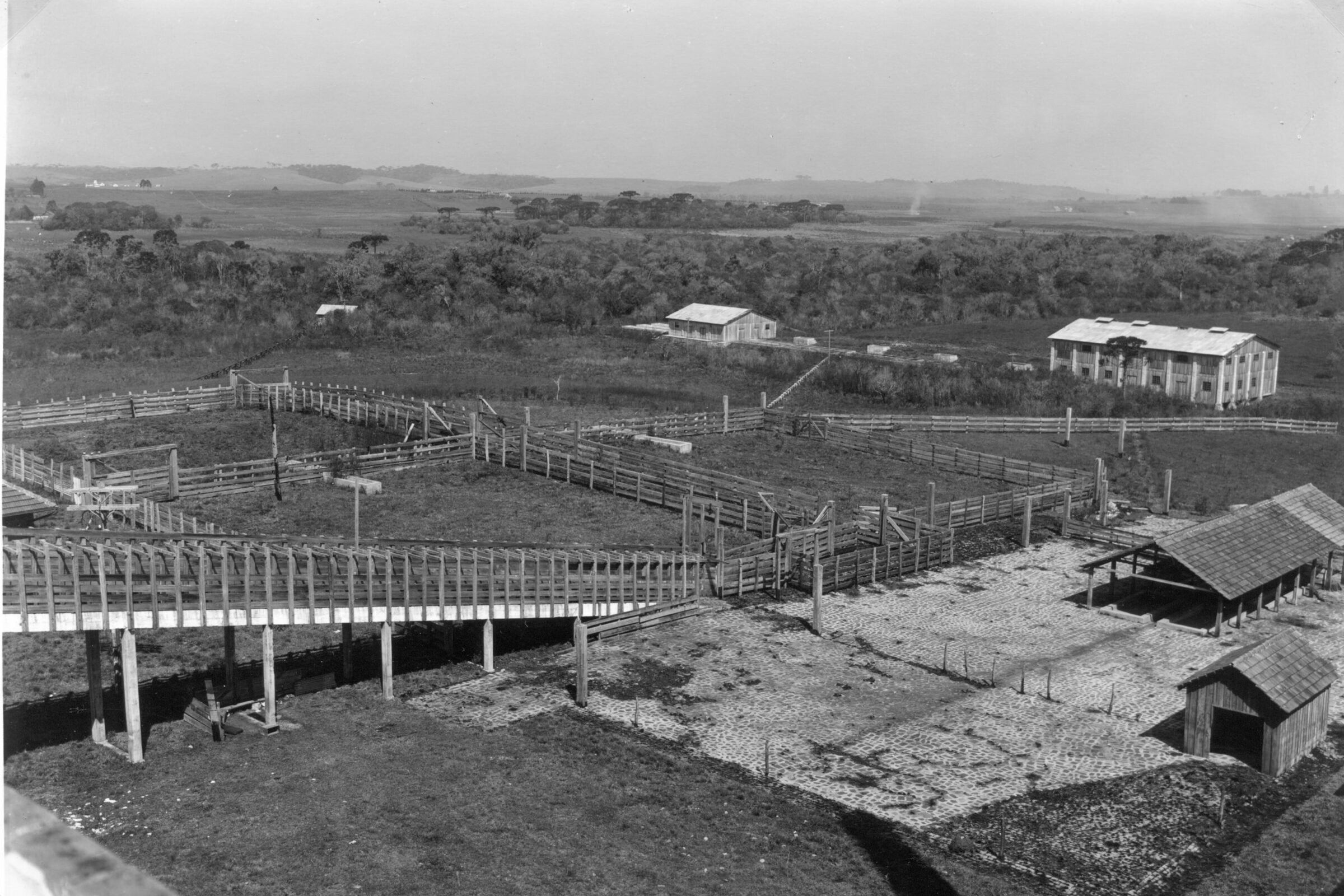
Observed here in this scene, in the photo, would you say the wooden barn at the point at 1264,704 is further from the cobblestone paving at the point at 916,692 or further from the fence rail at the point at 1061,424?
the fence rail at the point at 1061,424

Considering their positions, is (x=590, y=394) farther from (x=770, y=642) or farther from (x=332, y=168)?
(x=332, y=168)

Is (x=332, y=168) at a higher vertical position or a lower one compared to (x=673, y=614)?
higher

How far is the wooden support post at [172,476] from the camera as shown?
31.6 meters

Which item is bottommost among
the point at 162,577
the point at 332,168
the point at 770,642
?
the point at 770,642

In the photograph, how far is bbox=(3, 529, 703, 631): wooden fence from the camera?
1711cm

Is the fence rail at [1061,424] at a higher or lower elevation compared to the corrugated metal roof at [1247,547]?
lower

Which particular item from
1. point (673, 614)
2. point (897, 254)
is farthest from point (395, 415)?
point (897, 254)

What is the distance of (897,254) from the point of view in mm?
107000

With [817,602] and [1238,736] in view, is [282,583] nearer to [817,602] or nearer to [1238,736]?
[817,602]

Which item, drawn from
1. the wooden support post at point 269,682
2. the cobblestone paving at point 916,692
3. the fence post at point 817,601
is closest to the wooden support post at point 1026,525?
the cobblestone paving at point 916,692

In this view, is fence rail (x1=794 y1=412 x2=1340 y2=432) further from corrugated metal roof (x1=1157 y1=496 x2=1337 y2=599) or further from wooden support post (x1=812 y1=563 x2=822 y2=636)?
wooden support post (x1=812 y1=563 x2=822 y2=636)

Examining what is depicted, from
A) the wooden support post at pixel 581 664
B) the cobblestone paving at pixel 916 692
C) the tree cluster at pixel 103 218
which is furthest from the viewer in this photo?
the tree cluster at pixel 103 218

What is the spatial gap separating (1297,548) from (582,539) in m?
14.5

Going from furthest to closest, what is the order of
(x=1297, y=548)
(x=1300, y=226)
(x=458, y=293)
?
(x=1300, y=226) → (x=458, y=293) → (x=1297, y=548)
